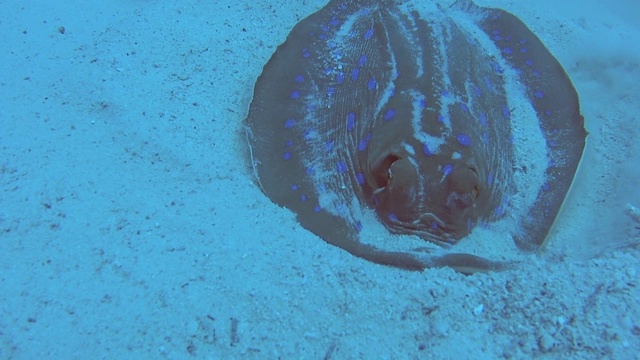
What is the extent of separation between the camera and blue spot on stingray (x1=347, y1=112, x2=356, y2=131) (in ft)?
14.2

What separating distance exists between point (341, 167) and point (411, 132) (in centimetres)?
69

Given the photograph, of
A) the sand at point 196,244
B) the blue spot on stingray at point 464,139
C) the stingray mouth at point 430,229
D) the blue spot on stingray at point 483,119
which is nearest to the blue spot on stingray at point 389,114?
the blue spot on stingray at point 464,139

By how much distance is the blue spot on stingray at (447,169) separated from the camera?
3.61 metres

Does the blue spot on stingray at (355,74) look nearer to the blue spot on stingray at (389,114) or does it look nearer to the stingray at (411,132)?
the stingray at (411,132)

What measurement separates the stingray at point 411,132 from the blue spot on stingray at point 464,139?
12mm

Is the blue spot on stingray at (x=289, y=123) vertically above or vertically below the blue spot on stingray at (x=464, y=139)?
below

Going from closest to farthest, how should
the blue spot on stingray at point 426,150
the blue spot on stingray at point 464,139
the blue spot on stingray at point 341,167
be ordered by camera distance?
the blue spot on stingray at point 426,150, the blue spot on stingray at point 464,139, the blue spot on stingray at point 341,167

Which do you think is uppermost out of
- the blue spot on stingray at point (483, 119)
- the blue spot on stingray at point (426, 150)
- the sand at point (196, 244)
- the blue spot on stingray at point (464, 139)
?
the blue spot on stingray at point (483, 119)

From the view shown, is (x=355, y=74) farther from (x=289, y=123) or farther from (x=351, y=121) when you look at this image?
(x=289, y=123)

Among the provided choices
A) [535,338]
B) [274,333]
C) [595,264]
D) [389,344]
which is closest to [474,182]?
[595,264]

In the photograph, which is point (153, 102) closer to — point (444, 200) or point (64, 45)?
point (64, 45)

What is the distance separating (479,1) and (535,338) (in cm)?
591

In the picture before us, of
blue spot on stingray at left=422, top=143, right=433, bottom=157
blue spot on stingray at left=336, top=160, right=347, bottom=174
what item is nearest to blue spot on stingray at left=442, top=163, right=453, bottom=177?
blue spot on stingray at left=422, top=143, right=433, bottom=157

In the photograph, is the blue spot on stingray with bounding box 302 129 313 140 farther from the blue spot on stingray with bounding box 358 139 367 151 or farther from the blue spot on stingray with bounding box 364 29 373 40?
the blue spot on stingray with bounding box 364 29 373 40
